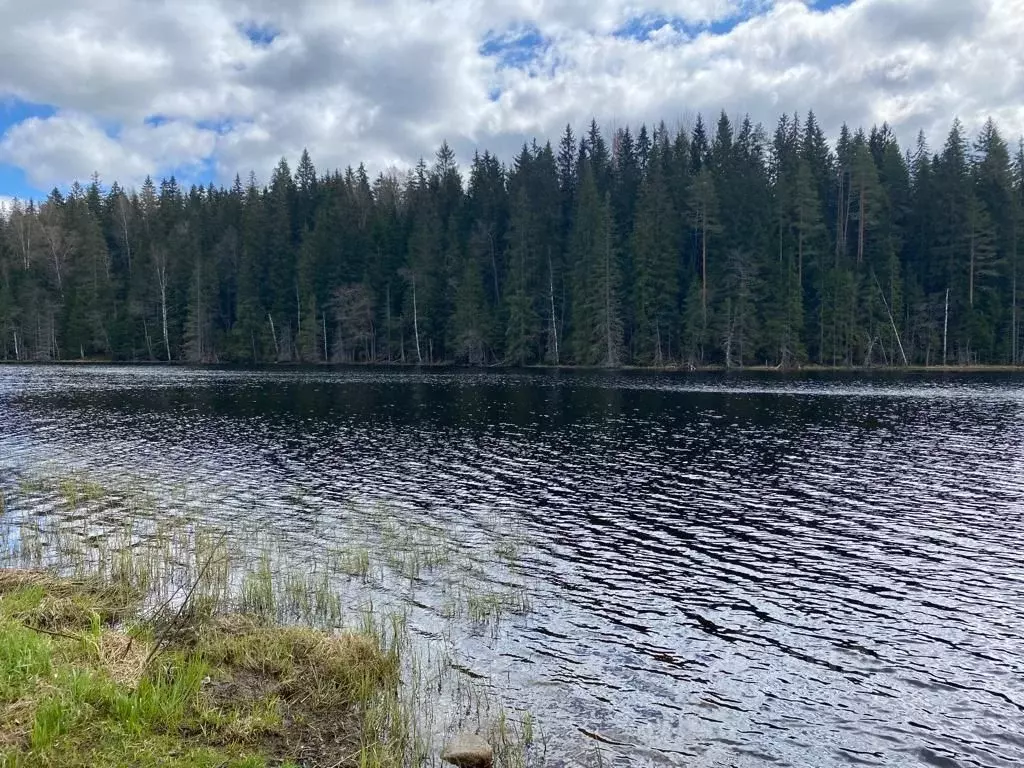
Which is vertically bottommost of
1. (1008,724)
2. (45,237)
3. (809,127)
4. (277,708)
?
(1008,724)

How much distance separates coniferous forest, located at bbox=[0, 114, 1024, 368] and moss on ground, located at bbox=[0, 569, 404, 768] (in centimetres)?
8257

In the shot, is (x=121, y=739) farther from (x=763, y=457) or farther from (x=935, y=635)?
(x=763, y=457)

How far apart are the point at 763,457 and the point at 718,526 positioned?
1205 centimetres

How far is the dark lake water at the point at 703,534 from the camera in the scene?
33.0 ft

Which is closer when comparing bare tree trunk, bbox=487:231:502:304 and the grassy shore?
the grassy shore

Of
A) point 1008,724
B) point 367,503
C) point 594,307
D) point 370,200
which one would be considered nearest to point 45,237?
point 370,200

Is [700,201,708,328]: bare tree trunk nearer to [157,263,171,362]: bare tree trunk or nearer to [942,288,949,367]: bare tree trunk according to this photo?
[942,288,949,367]: bare tree trunk

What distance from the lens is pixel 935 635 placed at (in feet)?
41.7

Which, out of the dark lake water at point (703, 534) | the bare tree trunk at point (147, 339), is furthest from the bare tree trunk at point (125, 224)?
the dark lake water at point (703, 534)

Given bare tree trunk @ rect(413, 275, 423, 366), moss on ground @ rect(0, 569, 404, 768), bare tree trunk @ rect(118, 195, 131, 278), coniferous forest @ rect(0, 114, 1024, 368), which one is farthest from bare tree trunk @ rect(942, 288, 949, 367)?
bare tree trunk @ rect(118, 195, 131, 278)

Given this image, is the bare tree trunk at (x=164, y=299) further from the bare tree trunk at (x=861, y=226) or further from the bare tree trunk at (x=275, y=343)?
the bare tree trunk at (x=861, y=226)

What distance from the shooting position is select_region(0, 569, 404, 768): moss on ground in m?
7.17

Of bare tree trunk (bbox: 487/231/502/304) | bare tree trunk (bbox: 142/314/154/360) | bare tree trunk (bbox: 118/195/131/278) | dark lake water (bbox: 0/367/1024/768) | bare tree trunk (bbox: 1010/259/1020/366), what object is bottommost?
dark lake water (bbox: 0/367/1024/768)

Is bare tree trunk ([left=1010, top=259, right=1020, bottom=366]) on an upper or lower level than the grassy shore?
upper
